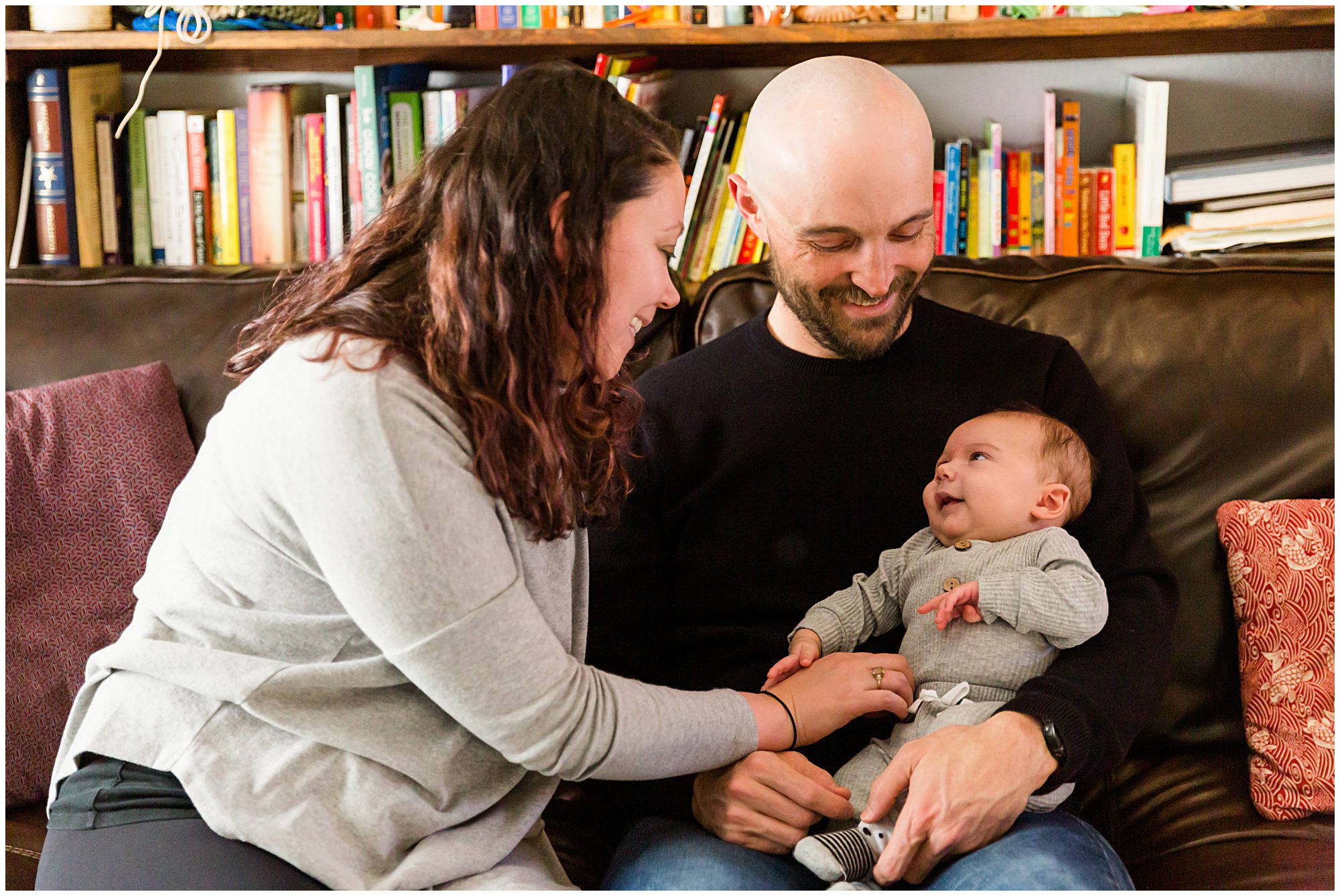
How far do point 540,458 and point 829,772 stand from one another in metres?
0.61

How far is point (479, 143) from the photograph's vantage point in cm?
113

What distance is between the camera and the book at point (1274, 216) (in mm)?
2186

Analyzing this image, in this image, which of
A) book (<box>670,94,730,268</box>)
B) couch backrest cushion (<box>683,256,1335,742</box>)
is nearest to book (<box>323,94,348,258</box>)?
book (<box>670,94,730,268</box>)

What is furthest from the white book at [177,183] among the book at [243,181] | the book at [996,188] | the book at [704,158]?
the book at [996,188]

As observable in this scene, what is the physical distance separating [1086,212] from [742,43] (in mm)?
790

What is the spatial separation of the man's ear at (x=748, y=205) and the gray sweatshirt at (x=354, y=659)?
0.68 meters

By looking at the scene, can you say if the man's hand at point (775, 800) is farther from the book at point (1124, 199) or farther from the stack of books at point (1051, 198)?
the book at point (1124, 199)

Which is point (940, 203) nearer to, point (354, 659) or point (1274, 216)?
point (1274, 216)

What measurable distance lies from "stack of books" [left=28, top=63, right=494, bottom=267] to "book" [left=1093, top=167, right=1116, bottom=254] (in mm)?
1293

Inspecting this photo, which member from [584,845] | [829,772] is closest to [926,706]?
[829,772]

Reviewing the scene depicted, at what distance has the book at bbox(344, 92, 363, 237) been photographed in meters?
2.44

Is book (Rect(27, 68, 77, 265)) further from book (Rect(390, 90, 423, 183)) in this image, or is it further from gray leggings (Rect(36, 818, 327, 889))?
gray leggings (Rect(36, 818, 327, 889))

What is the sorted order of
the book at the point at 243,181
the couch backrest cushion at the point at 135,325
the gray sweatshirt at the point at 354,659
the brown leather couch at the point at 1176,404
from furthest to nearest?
1. the book at the point at 243,181
2. the couch backrest cushion at the point at 135,325
3. the brown leather couch at the point at 1176,404
4. the gray sweatshirt at the point at 354,659

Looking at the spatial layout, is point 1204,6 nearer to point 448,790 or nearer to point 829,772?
point 829,772
